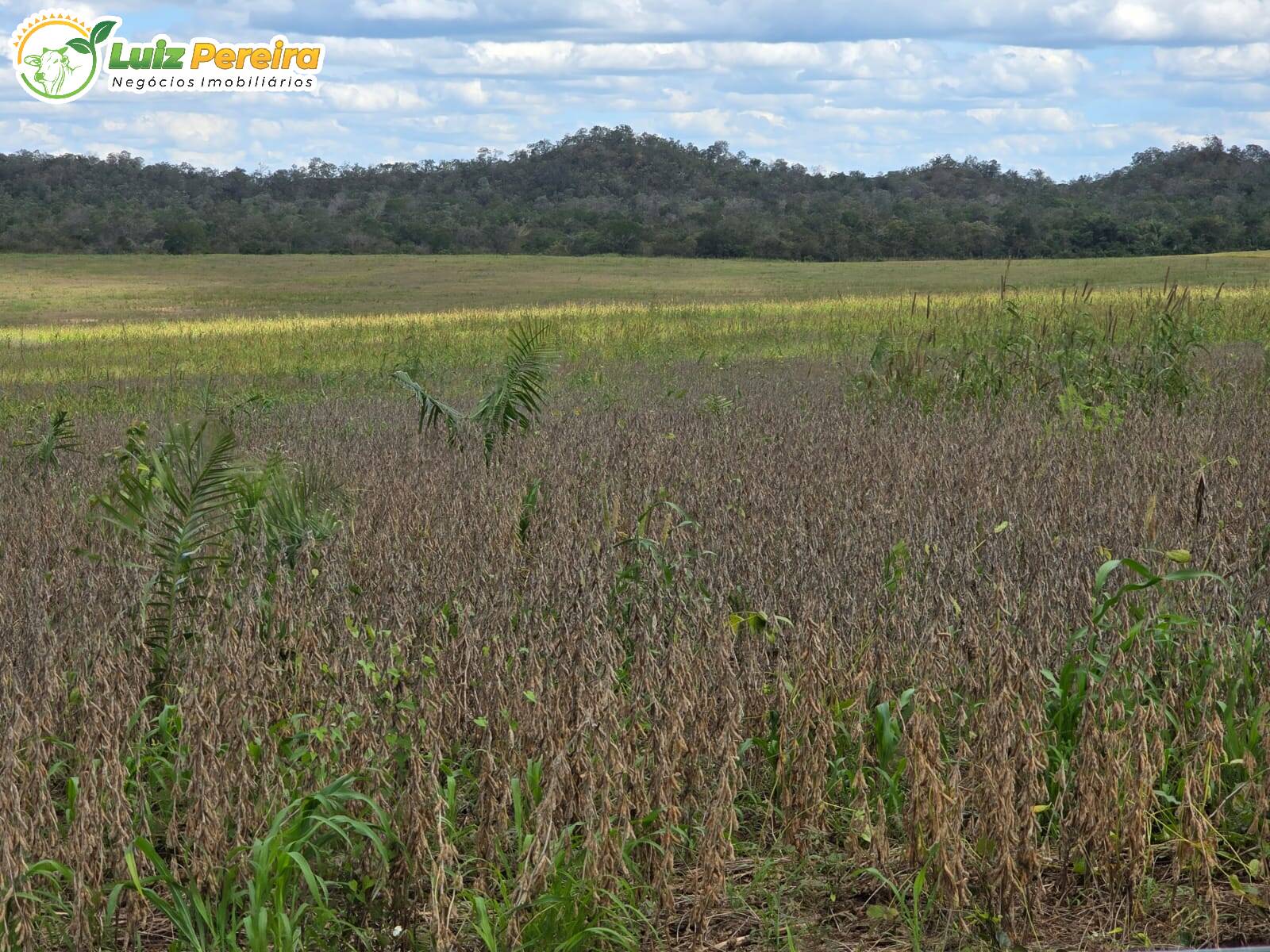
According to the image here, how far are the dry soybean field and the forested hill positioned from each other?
55.5 m

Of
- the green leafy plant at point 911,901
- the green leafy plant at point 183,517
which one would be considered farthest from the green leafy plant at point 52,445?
the green leafy plant at point 911,901

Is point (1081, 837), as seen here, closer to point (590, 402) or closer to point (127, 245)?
point (590, 402)

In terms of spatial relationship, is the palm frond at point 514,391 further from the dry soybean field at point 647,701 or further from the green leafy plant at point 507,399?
the dry soybean field at point 647,701

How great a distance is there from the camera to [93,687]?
3465 millimetres

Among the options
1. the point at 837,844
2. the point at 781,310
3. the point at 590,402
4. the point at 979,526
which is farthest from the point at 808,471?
the point at 781,310

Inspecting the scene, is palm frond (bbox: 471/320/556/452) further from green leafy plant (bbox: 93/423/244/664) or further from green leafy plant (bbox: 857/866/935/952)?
green leafy plant (bbox: 857/866/935/952)

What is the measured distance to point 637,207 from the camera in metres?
88.7

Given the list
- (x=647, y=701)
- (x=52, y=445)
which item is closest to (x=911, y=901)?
(x=647, y=701)

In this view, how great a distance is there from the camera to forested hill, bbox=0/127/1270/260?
210ft

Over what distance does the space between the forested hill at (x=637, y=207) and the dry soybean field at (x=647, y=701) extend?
55.5m

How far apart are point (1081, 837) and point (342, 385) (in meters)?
12.8

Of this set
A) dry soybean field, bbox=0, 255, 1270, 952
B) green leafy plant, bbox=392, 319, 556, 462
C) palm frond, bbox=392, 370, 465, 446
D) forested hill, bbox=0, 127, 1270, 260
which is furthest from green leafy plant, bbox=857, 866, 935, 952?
forested hill, bbox=0, 127, 1270, 260

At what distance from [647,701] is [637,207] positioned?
8737 cm

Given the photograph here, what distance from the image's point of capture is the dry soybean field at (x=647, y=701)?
2.76 meters
